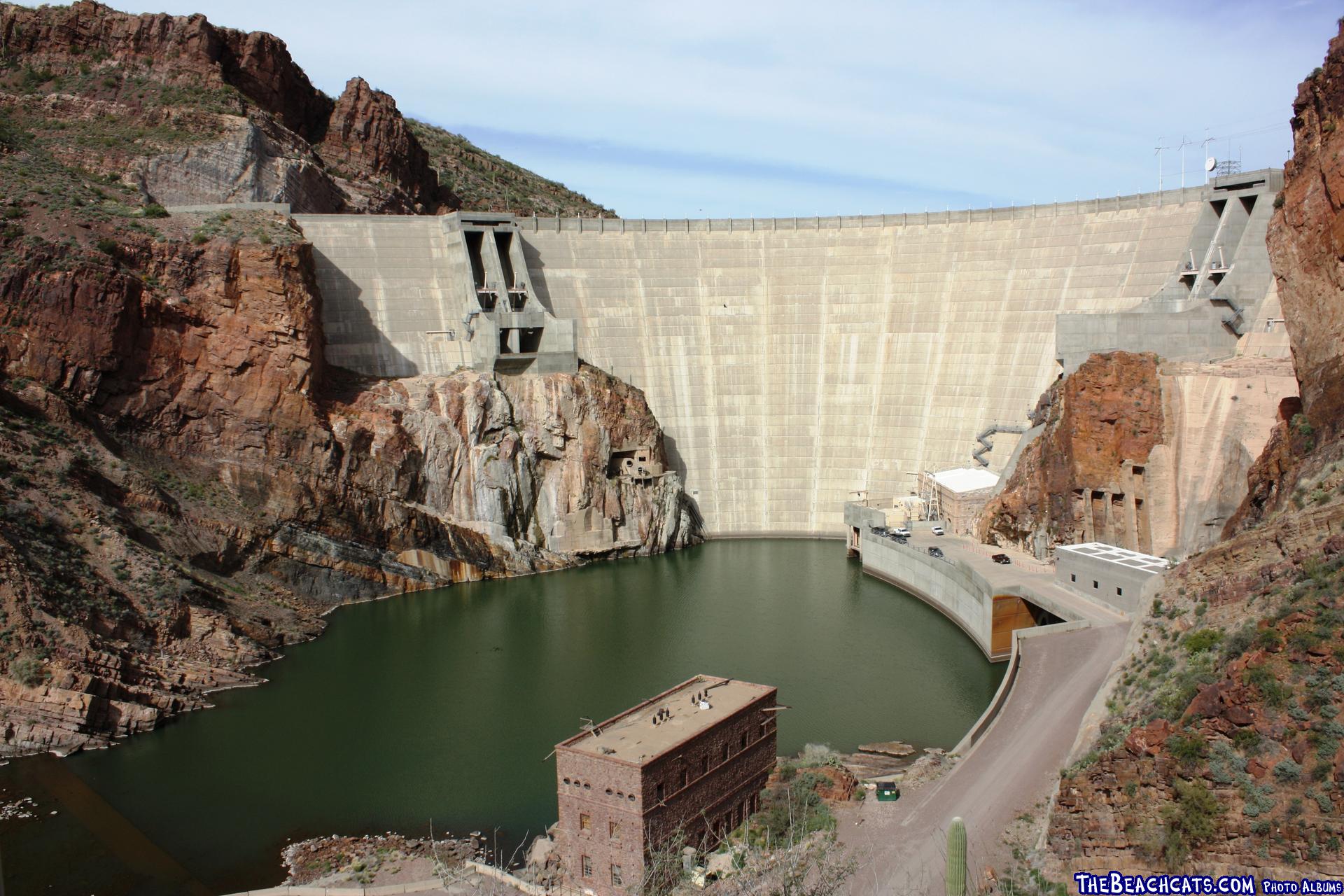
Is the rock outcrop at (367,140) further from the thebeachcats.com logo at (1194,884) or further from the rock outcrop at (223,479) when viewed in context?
the thebeachcats.com logo at (1194,884)

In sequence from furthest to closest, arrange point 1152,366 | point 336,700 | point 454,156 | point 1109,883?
point 454,156 < point 1152,366 < point 336,700 < point 1109,883

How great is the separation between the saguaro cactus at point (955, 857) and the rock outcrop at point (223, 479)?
2487cm

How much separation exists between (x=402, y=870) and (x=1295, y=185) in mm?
26487

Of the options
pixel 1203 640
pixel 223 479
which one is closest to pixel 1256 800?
pixel 1203 640

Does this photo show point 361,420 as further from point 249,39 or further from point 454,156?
point 454,156

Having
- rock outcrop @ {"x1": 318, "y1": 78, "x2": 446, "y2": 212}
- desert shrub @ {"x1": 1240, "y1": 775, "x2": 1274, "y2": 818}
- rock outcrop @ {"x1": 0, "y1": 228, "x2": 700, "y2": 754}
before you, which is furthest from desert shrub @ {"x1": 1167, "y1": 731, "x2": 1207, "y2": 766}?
rock outcrop @ {"x1": 318, "y1": 78, "x2": 446, "y2": 212}

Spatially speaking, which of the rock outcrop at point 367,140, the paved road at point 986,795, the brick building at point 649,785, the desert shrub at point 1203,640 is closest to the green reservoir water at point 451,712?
the paved road at point 986,795

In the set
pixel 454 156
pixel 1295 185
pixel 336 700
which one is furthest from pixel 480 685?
pixel 454 156

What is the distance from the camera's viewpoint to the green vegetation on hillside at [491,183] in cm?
9419

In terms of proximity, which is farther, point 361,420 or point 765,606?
point 361,420

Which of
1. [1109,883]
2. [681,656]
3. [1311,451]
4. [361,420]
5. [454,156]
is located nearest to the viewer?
[1109,883]

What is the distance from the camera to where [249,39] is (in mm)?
71750

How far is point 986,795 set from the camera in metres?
24.0

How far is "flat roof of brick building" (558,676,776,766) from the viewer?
920 inches
